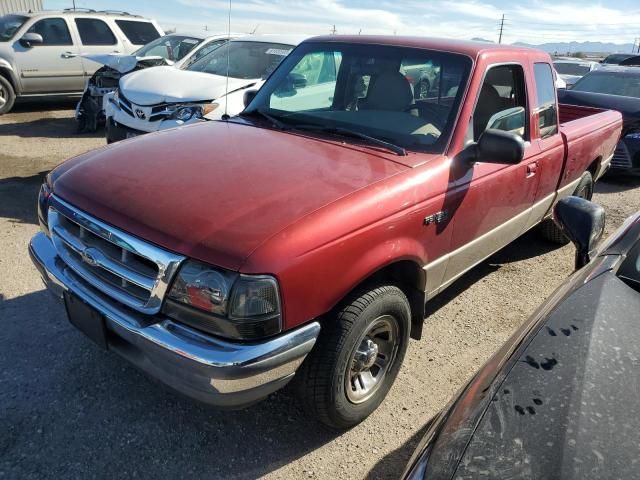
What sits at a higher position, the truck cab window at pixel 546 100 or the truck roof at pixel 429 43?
the truck roof at pixel 429 43

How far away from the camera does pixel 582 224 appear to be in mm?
2418

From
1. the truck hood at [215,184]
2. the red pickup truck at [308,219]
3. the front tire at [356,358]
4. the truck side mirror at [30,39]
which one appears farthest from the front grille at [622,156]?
the truck side mirror at [30,39]

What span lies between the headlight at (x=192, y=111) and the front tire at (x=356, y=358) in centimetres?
416

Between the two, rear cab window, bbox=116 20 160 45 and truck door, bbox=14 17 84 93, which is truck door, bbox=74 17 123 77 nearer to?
truck door, bbox=14 17 84 93

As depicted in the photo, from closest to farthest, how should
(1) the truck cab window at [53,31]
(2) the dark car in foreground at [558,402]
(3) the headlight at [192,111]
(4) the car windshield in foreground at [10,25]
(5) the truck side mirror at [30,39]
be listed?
(2) the dark car in foreground at [558,402] → (3) the headlight at [192,111] → (5) the truck side mirror at [30,39] → (4) the car windshield in foreground at [10,25] → (1) the truck cab window at [53,31]

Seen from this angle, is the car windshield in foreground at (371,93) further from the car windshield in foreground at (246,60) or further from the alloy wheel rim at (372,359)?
the car windshield in foreground at (246,60)

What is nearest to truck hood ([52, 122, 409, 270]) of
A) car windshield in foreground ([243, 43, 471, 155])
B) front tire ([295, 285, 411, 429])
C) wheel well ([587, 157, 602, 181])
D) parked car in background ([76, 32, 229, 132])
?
car windshield in foreground ([243, 43, 471, 155])

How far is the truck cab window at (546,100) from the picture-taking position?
394cm

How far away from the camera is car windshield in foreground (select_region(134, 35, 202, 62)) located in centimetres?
924

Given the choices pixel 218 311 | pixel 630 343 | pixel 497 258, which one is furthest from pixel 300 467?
pixel 497 258

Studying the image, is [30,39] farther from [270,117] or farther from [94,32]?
[270,117]

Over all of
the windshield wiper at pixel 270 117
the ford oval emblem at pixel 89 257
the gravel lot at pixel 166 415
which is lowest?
the gravel lot at pixel 166 415

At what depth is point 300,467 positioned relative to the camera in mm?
2482

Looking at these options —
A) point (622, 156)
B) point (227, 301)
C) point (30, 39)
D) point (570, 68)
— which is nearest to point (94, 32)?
point (30, 39)
